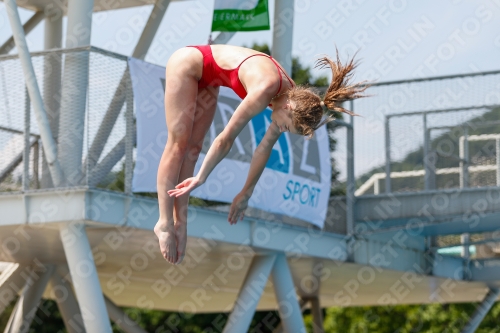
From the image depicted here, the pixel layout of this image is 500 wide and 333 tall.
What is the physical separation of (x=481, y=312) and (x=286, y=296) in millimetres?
7849

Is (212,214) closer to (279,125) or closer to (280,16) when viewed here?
(280,16)

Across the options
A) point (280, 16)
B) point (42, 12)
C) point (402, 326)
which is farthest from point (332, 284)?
point (402, 326)

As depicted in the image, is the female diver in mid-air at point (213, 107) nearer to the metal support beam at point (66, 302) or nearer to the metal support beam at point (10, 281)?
the metal support beam at point (10, 281)

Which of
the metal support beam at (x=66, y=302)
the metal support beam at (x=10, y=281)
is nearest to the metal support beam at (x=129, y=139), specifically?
the metal support beam at (x=10, y=281)

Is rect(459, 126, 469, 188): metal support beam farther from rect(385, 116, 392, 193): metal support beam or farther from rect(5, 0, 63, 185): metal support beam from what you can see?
rect(5, 0, 63, 185): metal support beam

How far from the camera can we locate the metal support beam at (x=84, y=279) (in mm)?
12648

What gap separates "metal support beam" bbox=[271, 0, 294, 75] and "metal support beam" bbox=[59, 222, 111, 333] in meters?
5.12

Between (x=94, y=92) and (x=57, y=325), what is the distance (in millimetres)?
27720

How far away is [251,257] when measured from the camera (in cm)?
1648

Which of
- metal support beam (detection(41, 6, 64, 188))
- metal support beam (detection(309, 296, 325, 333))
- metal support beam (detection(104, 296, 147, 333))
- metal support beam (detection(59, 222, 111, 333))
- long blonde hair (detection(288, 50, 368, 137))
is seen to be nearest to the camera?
long blonde hair (detection(288, 50, 368, 137))

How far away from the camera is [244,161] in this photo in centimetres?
1420

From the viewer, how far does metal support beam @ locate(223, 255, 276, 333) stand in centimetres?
1518

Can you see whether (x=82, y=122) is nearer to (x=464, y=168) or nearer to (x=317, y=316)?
(x=464, y=168)

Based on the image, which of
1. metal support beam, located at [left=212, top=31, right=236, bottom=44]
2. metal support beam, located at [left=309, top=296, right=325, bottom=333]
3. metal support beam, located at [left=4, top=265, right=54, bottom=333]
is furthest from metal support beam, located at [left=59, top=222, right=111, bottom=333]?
metal support beam, located at [left=309, top=296, right=325, bottom=333]
